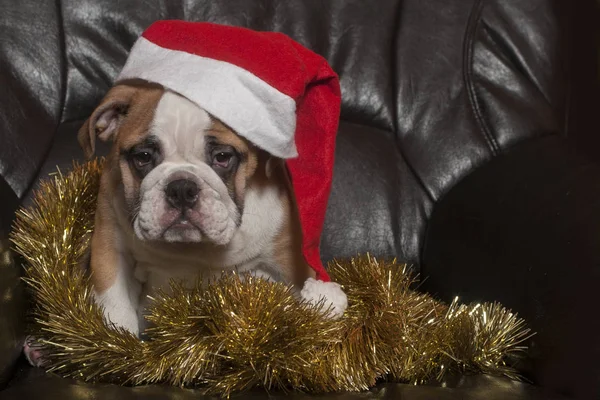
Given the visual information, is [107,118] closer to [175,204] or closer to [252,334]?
[175,204]

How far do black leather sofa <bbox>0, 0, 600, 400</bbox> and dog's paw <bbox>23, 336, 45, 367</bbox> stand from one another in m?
0.33

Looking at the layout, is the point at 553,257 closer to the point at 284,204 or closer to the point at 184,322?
the point at 284,204

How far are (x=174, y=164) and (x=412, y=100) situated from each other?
86cm

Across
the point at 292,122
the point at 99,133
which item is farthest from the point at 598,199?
the point at 99,133

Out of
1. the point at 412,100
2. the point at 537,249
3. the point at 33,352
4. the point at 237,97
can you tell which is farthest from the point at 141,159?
the point at 412,100

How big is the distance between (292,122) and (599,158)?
2.37 ft

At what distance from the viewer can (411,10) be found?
218 centimetres

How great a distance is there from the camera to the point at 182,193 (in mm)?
1405

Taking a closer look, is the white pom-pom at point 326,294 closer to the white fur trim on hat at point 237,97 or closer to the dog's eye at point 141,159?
the white fur trim on hat at point 237,97

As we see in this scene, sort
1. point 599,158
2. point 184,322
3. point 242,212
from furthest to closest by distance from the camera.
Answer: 1. point 599,158
2. point 242,212
3. point 184,322

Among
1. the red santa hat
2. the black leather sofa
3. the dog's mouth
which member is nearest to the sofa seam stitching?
the black leather sofa

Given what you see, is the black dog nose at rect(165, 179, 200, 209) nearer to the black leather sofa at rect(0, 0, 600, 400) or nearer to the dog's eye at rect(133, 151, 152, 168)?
the dog's eye at rect(133, 151, 152, 168)

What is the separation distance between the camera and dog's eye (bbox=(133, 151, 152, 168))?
4.96ft

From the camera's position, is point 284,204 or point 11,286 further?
point 284,204
